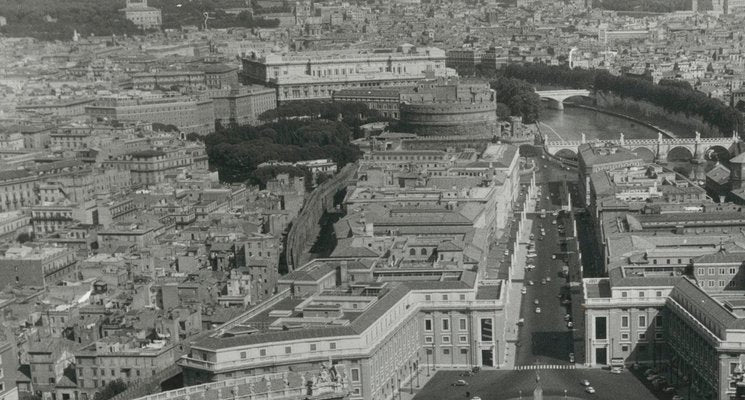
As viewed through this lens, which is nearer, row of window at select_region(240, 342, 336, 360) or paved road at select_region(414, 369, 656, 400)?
row of window at select_region(240, 342, 336, 360)

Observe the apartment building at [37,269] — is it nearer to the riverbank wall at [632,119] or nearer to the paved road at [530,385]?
the paved road at [530,385]

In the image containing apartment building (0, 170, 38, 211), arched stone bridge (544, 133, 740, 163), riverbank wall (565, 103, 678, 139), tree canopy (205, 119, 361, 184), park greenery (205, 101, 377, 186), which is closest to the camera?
apartment building (0, 170, 38, 211)

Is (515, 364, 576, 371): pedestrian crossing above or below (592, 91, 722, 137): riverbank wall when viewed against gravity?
above

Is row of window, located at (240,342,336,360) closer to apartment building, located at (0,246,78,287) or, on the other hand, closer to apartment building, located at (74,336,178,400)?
apartment building, located at (74,336,178,400)

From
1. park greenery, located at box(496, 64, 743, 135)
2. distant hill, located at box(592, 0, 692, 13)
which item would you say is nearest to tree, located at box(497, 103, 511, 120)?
Result: park greenery, located at box(496, 64, 743, 135)

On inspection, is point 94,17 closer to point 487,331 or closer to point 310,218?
point 310,218

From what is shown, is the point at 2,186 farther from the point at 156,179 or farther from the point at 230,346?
the point at 230,346
